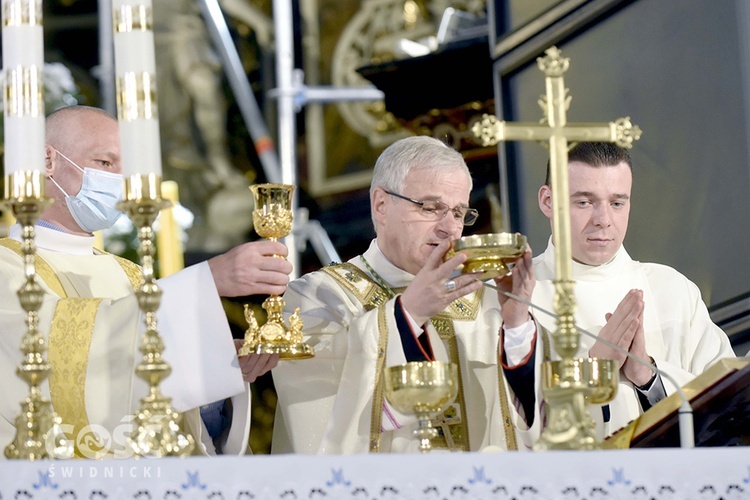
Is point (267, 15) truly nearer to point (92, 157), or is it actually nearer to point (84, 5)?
point (84, 5)

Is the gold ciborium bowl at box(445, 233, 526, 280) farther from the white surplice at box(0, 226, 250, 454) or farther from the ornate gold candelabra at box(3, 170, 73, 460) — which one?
the ornate gold candelabra at box(3, 170, 73, 460)

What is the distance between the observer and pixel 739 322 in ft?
16.8

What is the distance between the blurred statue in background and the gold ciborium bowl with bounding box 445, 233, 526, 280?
20.0 feet

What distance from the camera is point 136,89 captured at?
124 inches

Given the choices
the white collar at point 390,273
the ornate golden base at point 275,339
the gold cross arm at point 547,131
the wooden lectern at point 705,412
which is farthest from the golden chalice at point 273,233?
the white collar at point 390,273

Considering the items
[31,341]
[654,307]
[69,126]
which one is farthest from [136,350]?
[654,307]


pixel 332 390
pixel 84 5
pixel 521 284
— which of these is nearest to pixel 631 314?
pixel 521 284

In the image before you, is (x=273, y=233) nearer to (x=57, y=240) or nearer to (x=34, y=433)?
(x=34, y=433)

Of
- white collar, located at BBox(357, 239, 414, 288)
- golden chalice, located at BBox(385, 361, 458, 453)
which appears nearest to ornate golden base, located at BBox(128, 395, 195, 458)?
golden chalice, located at BBox(385, 361, 458, 453)

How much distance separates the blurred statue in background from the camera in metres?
9.59

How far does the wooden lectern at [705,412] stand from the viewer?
3.14 m

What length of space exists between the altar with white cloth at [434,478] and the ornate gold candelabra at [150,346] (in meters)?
0.30

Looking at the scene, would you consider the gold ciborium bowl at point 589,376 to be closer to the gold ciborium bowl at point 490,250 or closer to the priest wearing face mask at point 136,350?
the gold ciborium bowl at point 490,250

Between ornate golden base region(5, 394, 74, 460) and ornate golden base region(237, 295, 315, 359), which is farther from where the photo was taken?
ornate golden base region(237, 295, 315, 359)
